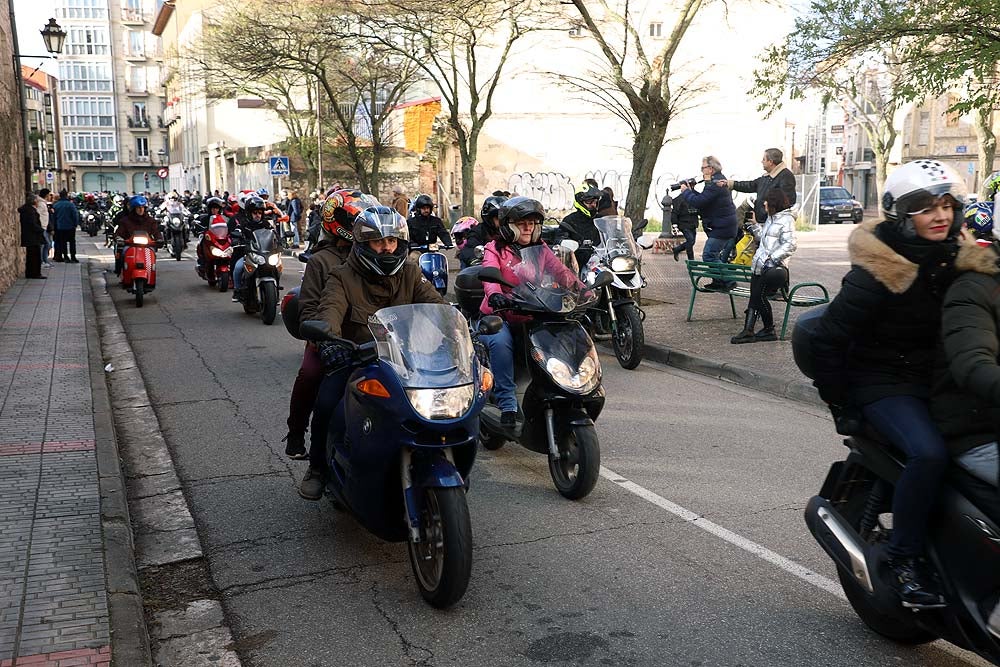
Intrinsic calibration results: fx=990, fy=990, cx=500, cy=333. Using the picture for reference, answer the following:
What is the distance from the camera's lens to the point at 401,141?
45.7 m

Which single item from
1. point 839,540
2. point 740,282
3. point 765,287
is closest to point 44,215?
A: point 740,282

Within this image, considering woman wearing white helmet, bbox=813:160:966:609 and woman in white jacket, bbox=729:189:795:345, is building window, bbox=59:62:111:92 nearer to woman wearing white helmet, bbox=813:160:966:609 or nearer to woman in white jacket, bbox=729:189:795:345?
woman in white jacket, bbox=729:189:795:345

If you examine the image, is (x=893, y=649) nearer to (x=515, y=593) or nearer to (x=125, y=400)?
(x=515, y=593)

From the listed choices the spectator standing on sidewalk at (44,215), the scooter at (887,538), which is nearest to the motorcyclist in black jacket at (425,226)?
the scooter at (887,538)

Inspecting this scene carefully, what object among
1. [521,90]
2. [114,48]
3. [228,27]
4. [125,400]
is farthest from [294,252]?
[114,48]

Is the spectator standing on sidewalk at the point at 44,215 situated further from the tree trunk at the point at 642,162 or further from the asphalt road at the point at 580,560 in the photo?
the asphalt road at the point at 580,560

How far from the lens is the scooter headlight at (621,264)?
1050 cm

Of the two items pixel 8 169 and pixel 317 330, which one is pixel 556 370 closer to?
pixel 317 330

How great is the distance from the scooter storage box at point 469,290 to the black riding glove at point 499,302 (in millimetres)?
115

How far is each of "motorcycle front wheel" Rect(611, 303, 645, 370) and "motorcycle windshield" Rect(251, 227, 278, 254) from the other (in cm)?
571

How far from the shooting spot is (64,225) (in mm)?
24469

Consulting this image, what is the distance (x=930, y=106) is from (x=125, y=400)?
191 feet

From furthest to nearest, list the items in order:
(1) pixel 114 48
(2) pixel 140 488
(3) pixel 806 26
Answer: (1) pixel 114 48
(3) pixel 806 26
(2) pixel 140 488

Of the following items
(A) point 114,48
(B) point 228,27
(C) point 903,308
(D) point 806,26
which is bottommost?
(C) point 903,308
